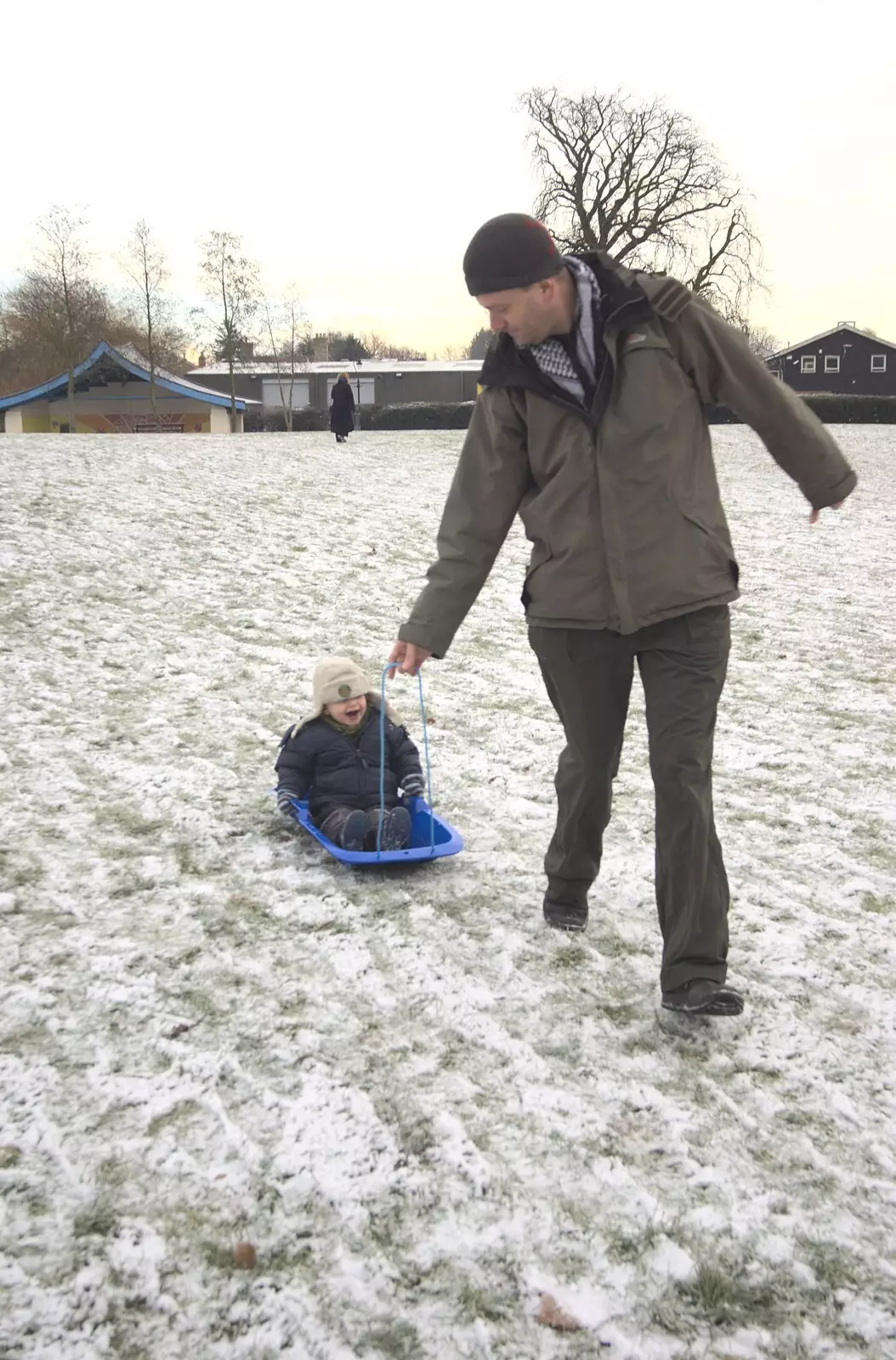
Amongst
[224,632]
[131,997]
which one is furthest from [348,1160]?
[224,632]

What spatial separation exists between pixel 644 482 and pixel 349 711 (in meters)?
1.97

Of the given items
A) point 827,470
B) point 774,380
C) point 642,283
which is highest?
point 642,283

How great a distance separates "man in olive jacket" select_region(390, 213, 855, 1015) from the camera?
9.68 feet

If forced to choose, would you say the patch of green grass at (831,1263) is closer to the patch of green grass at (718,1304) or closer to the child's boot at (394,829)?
the patch of green grass at (718,1304)

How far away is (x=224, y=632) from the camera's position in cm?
819

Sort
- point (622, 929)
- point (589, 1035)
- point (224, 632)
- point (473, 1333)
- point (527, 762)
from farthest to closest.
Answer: point (224, 632) → point (527, 762) → point (622, 929) → point (589, 1035) → point (473, 1333)

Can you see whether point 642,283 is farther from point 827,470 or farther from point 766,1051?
point 766,1051

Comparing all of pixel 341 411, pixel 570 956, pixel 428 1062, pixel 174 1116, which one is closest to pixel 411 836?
pixel 570 956

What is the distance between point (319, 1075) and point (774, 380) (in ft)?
7.26

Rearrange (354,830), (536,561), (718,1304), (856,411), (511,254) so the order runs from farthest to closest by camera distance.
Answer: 1. (856,411)
2. (354,830)
3. (536,561)
4. (511,254)
5. (718,1304)

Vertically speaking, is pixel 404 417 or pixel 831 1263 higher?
pixel 404 417

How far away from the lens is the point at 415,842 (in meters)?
4.50

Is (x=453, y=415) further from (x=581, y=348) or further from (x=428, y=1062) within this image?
(x=428, y=1062)

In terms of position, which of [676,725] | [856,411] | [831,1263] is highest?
[856,411]
